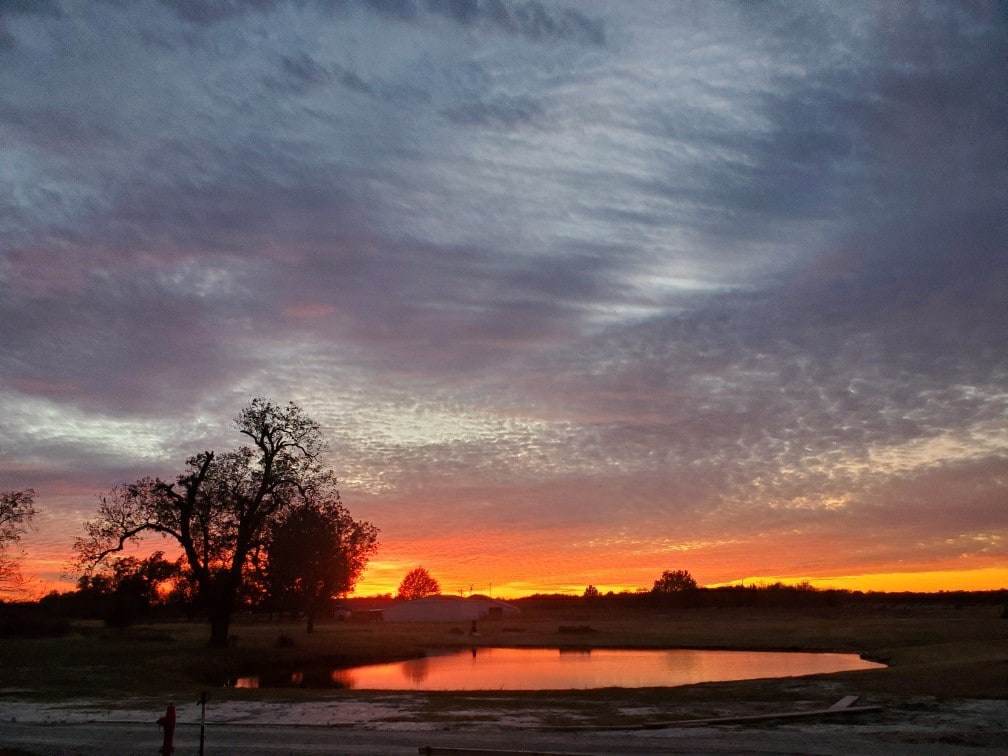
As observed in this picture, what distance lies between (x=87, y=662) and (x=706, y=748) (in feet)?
115

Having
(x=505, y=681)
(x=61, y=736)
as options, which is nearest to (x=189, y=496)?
(x=505, y=681)

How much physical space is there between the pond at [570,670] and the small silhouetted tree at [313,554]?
32.3ft

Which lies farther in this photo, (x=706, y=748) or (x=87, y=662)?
(x=87, y=662)

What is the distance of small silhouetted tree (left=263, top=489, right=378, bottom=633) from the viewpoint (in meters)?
59.7

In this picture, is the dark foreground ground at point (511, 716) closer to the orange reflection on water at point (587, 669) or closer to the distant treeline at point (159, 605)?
the orange reflection on water at point (587, 669)

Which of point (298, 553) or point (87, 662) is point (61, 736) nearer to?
point (87, 662)

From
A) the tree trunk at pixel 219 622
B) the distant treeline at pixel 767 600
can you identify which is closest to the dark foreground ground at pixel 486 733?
the tree trunk at pixel 219 622

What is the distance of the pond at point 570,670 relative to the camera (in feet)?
141

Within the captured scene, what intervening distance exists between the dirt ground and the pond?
15503 millimetres

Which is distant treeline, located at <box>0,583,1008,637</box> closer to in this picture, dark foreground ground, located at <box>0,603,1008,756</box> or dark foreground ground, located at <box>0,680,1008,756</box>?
dark foreground ground, located at <box>0,603,1008,756</box>

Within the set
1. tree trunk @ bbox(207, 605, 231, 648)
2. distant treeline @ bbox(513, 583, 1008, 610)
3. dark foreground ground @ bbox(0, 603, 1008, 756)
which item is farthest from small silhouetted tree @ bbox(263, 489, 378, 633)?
distant treeline @ bbox(513, 583, 1008, 610)

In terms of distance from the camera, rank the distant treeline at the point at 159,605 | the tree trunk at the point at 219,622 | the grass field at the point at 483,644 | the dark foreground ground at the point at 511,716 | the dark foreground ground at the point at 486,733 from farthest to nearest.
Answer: the distant treeline at the point at 159,605 < the tree trunk at the point at 219,622 < the grass field at the point at 483,644 < the dark foreground ground at the point at 511,716 < the dark foreground ground at the point at 486,733

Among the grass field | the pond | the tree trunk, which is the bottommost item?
the pond

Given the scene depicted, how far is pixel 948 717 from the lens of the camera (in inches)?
865
